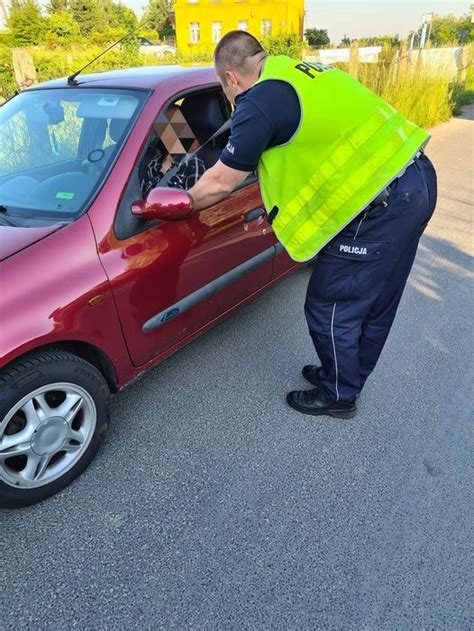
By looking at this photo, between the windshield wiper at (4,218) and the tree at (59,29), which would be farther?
the tree at (59,29)

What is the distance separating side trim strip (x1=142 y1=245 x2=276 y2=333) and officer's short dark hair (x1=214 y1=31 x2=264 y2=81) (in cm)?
110

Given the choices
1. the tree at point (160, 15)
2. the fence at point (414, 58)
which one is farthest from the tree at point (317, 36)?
the tree at point (160, 15)

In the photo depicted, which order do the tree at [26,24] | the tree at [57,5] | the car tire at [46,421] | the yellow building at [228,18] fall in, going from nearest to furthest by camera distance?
the car tire at [46,421]
the tree at [26,24]
the tree at [57,5]
the yellow building at [228,18]

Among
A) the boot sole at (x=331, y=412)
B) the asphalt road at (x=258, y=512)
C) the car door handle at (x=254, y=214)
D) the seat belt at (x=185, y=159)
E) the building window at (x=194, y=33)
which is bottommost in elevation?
the building window at (x=194, y=33)

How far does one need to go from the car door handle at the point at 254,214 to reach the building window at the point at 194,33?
5072 centimetres

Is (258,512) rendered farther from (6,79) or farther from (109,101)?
(6,79)

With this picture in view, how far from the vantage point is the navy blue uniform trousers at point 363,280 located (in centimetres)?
208

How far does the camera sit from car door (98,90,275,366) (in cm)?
215

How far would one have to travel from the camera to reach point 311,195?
203cm

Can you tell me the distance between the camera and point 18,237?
195 cm

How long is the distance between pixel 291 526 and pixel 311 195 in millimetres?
1413

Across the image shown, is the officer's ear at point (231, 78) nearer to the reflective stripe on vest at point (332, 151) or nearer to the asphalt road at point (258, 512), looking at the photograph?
the reflective stripe on vest at point (332, 151)

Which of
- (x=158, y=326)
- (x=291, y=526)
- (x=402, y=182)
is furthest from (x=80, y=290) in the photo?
(x=402, y=182)

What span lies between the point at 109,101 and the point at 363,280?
5.22ft
